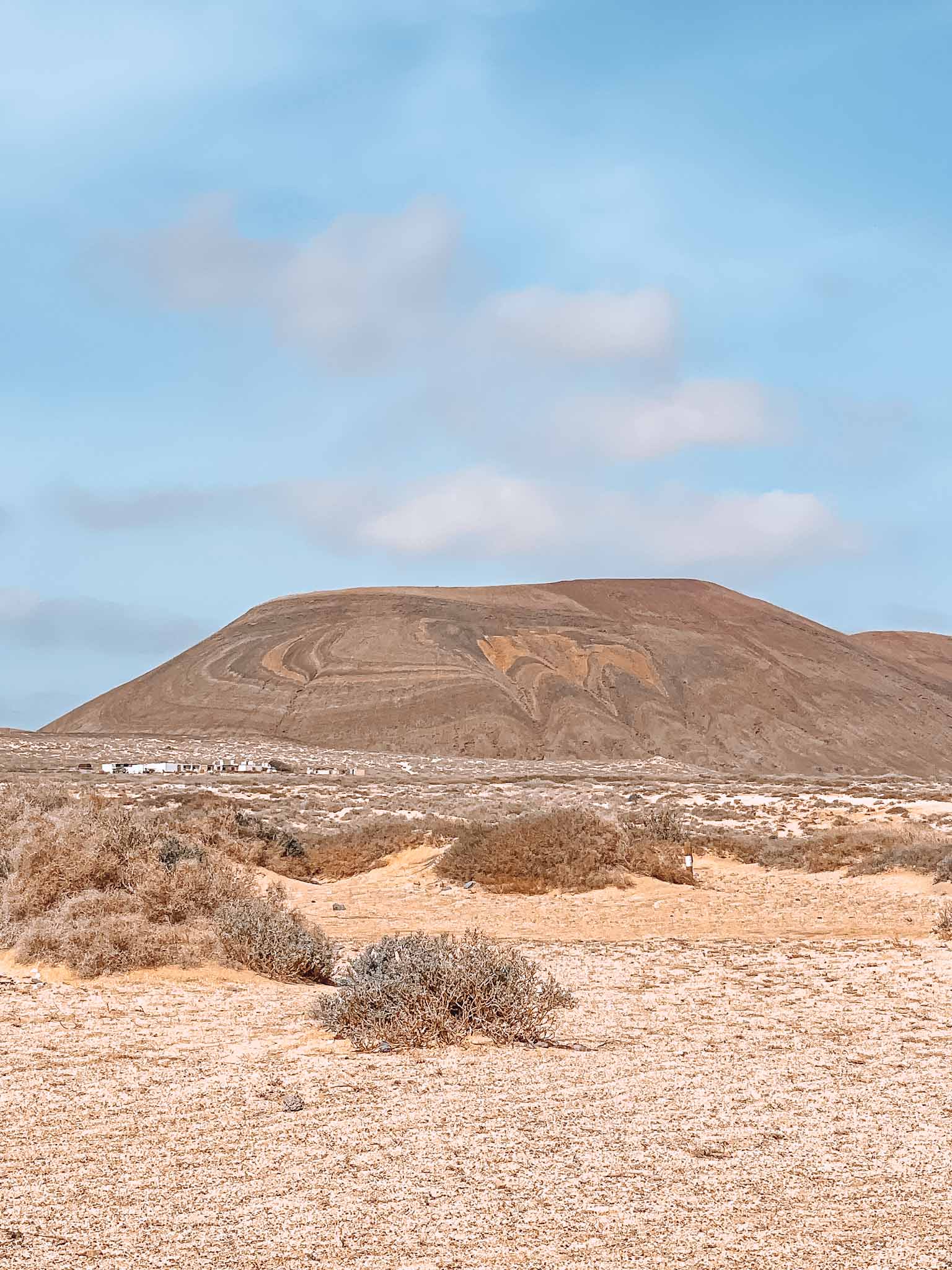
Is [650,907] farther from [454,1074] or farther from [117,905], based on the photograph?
[454,1074]

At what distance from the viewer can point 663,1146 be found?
573 cm

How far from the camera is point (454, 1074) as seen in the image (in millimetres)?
7289

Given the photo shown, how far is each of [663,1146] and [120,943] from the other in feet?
20.7

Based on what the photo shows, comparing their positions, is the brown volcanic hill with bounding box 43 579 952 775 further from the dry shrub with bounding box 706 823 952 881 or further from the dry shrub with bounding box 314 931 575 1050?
the dry shrub with bounding box 314 931 575 1050

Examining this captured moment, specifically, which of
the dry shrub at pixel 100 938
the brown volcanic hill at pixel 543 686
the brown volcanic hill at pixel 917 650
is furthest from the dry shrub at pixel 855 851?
the brown volcanic hill at pixel 917 650

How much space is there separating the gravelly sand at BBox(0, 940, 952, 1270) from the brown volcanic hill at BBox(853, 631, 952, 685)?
12935 centimetres

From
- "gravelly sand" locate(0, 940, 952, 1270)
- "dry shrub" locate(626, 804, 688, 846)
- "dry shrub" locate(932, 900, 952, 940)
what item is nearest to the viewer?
"gravelly sand" locate(0, 940, 952, 1270)

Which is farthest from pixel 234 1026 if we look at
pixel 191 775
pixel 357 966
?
pixel 191 775

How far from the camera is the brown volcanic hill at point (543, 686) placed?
92.2m

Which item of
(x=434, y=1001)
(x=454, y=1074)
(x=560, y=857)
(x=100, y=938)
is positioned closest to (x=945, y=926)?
(x=560, y=857)

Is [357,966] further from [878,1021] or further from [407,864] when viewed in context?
[407,864]

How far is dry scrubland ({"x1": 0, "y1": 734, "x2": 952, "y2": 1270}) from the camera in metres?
4.64

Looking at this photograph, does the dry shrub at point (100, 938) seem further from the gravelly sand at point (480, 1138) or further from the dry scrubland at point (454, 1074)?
the gravelly sand at point (480, 1138)

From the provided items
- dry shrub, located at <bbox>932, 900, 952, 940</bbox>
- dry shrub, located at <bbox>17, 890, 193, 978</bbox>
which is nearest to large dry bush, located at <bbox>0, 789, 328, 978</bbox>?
dry shrub, located at <bbox>17, 890, 193, 978</bbox>
